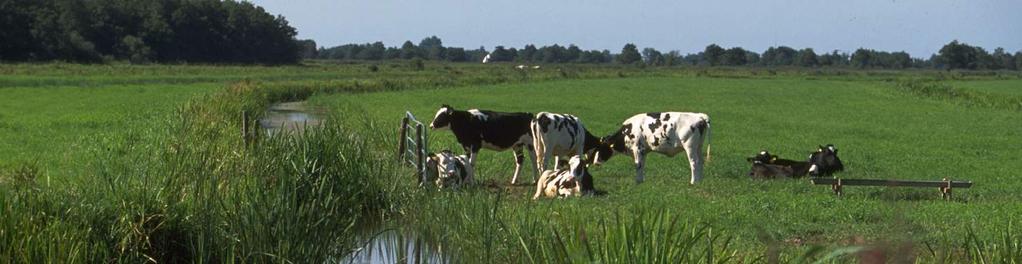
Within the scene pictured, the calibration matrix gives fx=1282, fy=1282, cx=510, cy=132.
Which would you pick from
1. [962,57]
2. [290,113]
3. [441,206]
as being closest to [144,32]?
[290,113]

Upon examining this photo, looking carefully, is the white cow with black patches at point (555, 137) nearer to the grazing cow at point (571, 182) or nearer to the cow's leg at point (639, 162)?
the cow's leg at point (639, 162)

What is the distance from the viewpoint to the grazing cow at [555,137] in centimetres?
1873

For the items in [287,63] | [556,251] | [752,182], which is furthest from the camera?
[287,63]

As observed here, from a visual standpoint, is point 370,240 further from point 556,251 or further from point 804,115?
point 804,115

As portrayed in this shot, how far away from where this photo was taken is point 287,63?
137 meters

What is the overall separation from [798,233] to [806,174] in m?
7.46

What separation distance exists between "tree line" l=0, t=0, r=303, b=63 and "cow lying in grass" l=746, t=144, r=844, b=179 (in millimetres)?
82484

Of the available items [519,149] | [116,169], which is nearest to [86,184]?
[116,169]

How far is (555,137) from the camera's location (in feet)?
61.9

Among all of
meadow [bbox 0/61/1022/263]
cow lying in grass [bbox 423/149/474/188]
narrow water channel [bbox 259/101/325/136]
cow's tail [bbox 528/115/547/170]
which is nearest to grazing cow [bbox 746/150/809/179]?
meadow [bbox 0/61/1022/263]

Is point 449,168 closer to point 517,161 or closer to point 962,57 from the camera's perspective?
point 517,161

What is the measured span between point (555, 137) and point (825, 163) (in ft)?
14.9

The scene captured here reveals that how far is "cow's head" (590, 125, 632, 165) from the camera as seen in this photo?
19266 millimetres

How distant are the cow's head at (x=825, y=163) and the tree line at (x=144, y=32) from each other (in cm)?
8241
